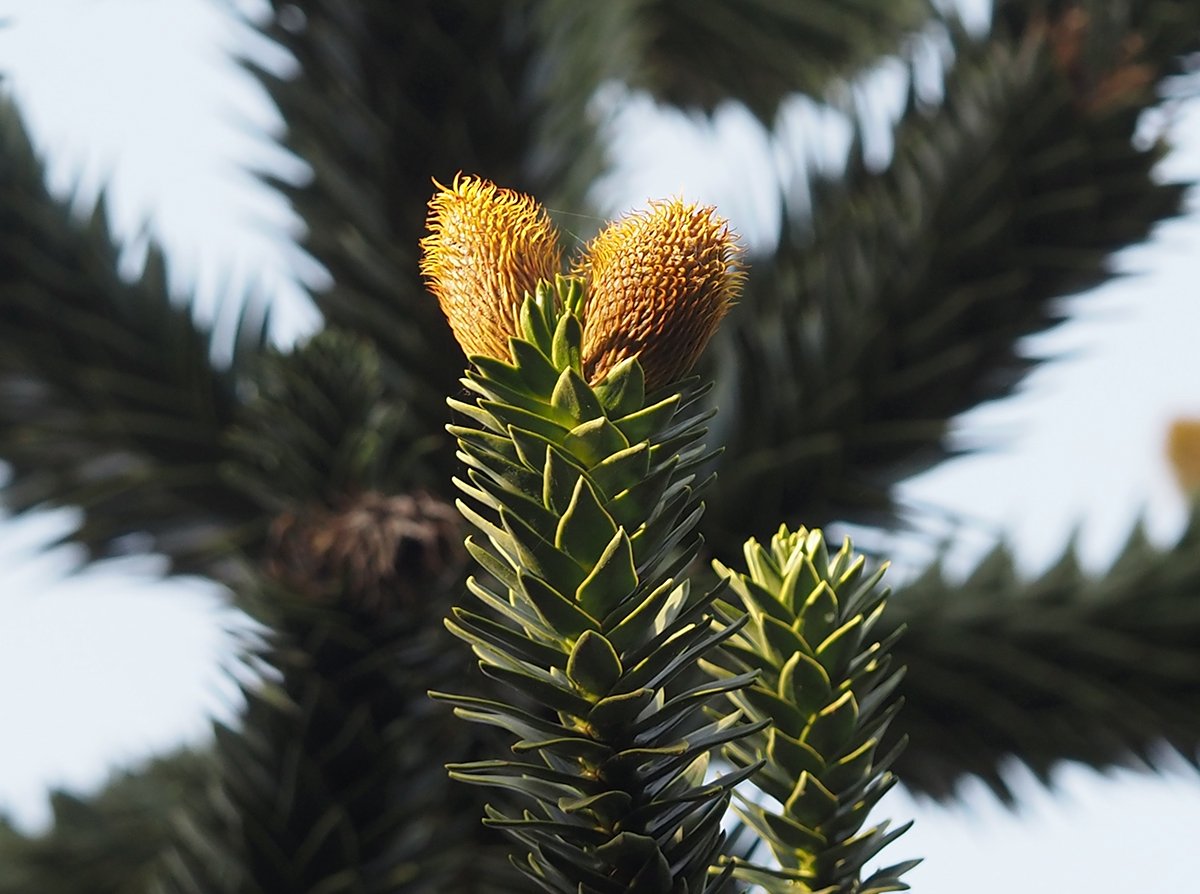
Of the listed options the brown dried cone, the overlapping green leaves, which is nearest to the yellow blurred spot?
the brown dried cone

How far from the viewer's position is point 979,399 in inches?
72.9

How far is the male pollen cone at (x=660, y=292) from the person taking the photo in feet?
2.10

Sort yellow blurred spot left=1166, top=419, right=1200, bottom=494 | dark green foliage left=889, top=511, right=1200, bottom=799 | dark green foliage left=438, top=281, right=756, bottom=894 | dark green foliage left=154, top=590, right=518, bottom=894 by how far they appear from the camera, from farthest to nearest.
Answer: yellow blurred spot left=1166, top=419, right=1200, bottom=494 < dark green foliage left=889, top=511, right=1200, bottom=799 < dark green foliage left=154, top=590, right=518, bottom=894 < dark green foliage left=438, top=281, right=756, bottom=894

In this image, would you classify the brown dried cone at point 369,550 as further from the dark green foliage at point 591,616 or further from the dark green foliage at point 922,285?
the dark green foliage at point 591,616

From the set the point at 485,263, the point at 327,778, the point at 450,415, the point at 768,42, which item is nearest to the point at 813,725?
the point at 485,263

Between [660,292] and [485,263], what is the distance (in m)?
0.09

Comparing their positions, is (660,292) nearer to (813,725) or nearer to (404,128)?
(813,725)

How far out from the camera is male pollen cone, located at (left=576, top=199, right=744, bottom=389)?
64cm

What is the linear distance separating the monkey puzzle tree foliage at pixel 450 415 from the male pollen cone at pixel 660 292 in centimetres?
73

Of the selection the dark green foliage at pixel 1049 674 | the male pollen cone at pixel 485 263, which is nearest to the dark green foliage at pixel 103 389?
the dark green foliage at pixel 1049 674

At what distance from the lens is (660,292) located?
0.64 m

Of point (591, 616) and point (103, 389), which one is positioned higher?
point (103, 389)

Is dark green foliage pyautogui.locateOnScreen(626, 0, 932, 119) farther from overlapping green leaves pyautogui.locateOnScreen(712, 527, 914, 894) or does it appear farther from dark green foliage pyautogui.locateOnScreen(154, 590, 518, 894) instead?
overlapping green leaves pyautogui.locateOnScreen(712, 527, 914, 894)

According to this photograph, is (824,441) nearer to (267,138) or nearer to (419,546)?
(419,546)
